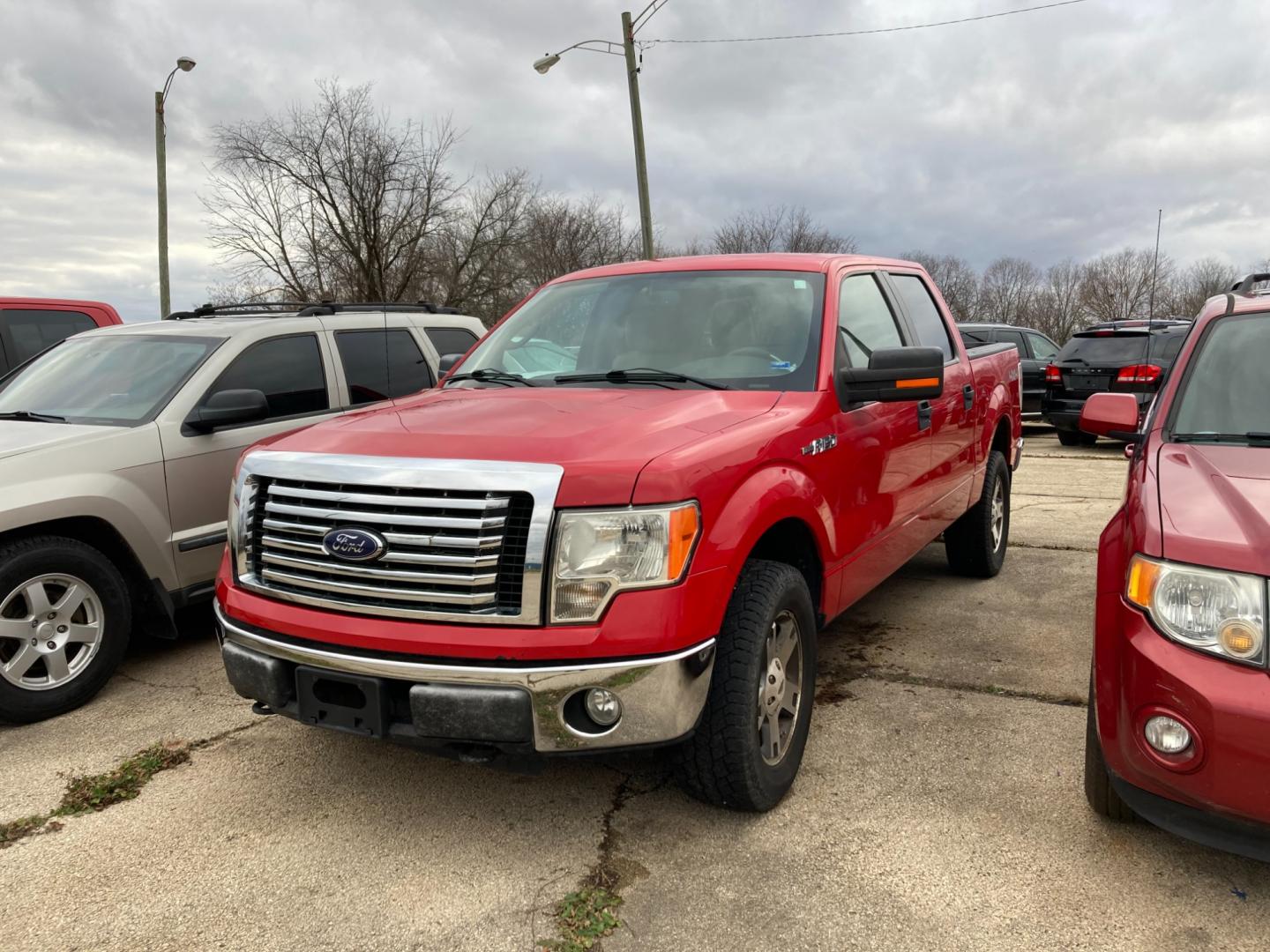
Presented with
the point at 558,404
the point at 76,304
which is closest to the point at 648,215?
the point at 76,304

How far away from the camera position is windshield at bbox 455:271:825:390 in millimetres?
3477

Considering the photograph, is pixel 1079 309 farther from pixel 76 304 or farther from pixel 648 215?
pixel 76 304

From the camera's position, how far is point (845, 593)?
3605mm

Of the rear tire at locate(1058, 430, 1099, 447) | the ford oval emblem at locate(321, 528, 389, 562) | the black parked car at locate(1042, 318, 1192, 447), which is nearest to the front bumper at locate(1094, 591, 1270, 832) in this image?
the ford oval emblem at locate(321, 528, 389, 562)

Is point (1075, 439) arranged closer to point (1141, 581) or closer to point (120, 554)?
point (1141, 581)

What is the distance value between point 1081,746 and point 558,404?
2268 mm

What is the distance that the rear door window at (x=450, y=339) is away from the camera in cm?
614

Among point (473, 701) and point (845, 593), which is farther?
point (845, 593)

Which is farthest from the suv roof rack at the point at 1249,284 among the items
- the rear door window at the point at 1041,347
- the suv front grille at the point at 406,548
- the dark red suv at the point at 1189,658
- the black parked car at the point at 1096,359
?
the rear door window at the point at 1041,347

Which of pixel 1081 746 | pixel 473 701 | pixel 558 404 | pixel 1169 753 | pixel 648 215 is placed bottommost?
pixel 1081 746

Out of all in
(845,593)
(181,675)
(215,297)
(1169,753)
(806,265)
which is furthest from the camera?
(215,297)

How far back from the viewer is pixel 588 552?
243cm

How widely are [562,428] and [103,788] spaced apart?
7.04ft

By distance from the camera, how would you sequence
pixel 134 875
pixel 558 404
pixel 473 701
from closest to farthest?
1. pixel 473 701
2. pixel 134 875
3. pixel 558 404
